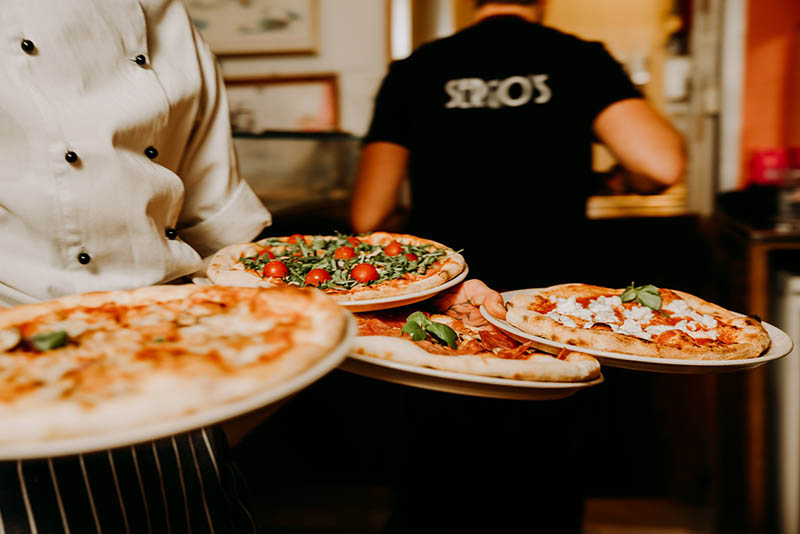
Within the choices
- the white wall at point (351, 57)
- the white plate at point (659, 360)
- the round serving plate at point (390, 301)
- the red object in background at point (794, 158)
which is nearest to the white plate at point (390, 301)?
the round serving plate at point (390, 301)

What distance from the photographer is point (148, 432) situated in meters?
0.48

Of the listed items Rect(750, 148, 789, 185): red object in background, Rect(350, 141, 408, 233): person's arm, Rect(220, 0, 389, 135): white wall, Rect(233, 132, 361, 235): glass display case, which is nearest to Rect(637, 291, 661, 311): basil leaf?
Rect(350, 141, 408, 233): person's arm

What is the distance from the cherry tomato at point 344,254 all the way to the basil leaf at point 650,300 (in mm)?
505

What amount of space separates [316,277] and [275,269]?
77 mm

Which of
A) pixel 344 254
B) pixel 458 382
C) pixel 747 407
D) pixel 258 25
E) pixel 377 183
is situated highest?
pixel 258 25

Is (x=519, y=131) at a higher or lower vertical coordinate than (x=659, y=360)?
higher

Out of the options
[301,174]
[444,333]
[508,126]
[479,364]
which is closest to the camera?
[479,364]

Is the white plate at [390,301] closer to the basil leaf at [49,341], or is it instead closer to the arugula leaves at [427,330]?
the arugula leaves at [427,330]

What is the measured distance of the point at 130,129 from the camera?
0.94 m

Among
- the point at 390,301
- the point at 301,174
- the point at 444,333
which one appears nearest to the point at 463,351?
the point at 444,333

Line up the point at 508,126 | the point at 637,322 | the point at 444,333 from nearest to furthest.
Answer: the point at 444,333 → the point at 637,322 → the point at 508,126

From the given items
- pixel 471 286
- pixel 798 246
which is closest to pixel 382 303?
pixel 471 286

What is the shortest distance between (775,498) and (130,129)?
8.11 ft

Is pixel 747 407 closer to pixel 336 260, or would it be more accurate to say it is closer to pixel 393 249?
pixel 393 249
